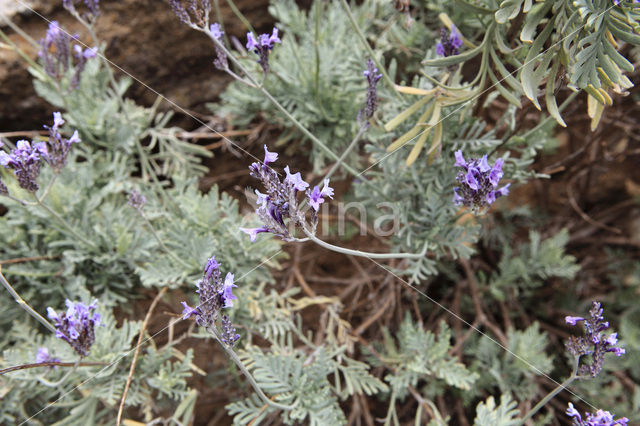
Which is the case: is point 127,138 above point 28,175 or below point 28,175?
below

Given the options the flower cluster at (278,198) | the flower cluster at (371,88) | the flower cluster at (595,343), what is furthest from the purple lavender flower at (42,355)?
the flower cluster at (595,343)

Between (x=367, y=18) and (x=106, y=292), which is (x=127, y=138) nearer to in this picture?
(x=106, y=292)

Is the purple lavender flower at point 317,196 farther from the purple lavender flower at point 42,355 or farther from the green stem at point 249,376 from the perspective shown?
the purple lavender flower at point 42,355

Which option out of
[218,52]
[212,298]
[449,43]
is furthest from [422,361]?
[218,52]

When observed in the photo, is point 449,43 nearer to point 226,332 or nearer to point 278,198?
point 278,198

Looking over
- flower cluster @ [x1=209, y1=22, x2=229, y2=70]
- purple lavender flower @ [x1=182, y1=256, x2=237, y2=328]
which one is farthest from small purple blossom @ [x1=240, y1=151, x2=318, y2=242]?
flower cluster @ [x1=209, y1=22, x2=229, y2=70]

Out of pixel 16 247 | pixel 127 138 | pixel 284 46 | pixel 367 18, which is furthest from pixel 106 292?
pixel 367 18
